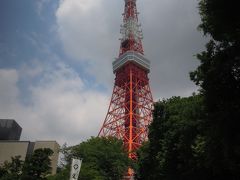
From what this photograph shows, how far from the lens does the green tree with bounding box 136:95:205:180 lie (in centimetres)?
2336

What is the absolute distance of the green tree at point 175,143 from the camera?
23.4 metres

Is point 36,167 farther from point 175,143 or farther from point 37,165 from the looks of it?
point 175,143

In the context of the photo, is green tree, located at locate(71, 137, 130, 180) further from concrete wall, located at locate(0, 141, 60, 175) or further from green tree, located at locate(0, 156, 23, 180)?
concrete wall, located at locate(0, 141, 60, 175)

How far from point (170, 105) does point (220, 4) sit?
57.8 ft

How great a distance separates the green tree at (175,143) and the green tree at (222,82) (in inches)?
90.1

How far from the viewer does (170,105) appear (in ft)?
104

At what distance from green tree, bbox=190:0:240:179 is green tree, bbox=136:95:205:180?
229 cm

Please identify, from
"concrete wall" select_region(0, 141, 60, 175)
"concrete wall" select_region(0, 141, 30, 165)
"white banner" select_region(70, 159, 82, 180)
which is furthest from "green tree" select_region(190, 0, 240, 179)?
"concrete wall" select_region(0, 141, 30, 165)

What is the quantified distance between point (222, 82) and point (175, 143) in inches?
411

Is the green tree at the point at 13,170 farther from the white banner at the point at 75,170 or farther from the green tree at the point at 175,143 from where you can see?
the white banner at the point at 75,170

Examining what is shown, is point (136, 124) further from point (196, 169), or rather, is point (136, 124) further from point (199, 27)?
point (199, 27)

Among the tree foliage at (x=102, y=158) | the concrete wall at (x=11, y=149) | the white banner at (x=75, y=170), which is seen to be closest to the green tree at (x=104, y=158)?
the tree foliage at (x=102, y=158)

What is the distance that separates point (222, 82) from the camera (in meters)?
17.0

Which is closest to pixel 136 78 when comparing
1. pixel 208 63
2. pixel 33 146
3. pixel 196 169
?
pixel 33 146
